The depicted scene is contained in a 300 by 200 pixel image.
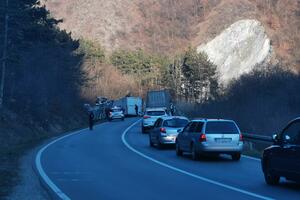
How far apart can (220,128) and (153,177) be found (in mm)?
6497

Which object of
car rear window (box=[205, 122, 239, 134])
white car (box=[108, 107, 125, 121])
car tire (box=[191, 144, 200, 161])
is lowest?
car tire (box=[191, 144, 200, 161])

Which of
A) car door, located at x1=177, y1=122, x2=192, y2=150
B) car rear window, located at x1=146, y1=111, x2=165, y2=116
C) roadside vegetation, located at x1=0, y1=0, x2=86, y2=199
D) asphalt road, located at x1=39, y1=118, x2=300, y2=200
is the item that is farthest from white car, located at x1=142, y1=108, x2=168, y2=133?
car door, located at x1=177, y1=122, x2=192, y2=150

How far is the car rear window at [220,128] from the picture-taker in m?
23.6

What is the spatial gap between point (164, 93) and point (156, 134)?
1612 inches

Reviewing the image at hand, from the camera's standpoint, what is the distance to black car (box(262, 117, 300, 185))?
48.1 feet

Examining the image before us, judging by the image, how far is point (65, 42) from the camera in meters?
64.4

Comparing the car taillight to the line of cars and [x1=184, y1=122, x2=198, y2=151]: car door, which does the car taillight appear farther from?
[x1=184, y1=122, x2=198, y2=151]: car door

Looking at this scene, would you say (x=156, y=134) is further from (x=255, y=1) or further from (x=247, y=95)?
(x=255, y=1)

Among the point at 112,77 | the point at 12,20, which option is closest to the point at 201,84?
the point at 112,77

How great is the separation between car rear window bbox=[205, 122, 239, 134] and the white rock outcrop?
6149 centimetres

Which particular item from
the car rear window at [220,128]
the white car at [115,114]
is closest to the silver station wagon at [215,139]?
the car rear window at [220,128]

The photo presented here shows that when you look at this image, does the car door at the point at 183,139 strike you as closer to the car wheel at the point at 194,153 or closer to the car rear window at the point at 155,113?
the car wheel at the point at 194,153

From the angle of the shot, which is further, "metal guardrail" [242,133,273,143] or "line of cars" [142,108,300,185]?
"metal guardrail" [242,133,273,143]

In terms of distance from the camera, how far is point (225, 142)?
2331 cm
